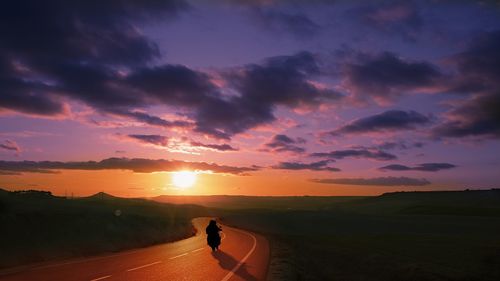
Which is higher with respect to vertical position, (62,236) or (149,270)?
(62,236)

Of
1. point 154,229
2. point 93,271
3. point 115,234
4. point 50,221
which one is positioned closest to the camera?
point 93,271

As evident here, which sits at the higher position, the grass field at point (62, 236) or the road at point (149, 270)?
the grass field at point (62, 236)

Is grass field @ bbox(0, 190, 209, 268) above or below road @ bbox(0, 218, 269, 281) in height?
above

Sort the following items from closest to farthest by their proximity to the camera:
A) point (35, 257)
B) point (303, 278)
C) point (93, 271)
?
point (93, 271) < point (303, 278) < point (35, 257)

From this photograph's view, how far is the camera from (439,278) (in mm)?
23984

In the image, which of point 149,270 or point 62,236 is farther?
point 62,236

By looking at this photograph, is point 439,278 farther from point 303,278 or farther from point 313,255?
point 313,255

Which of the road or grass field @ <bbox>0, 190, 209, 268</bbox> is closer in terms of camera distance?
the road

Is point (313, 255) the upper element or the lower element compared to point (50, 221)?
lower

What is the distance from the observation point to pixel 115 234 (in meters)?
35.7

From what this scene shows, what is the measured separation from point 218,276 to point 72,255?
35.3 ft

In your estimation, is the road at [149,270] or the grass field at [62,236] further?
the grass field at [62,236]

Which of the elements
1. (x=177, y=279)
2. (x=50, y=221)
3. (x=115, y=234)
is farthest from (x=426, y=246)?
(x=177, y=279)

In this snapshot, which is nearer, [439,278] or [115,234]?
[439,278]
